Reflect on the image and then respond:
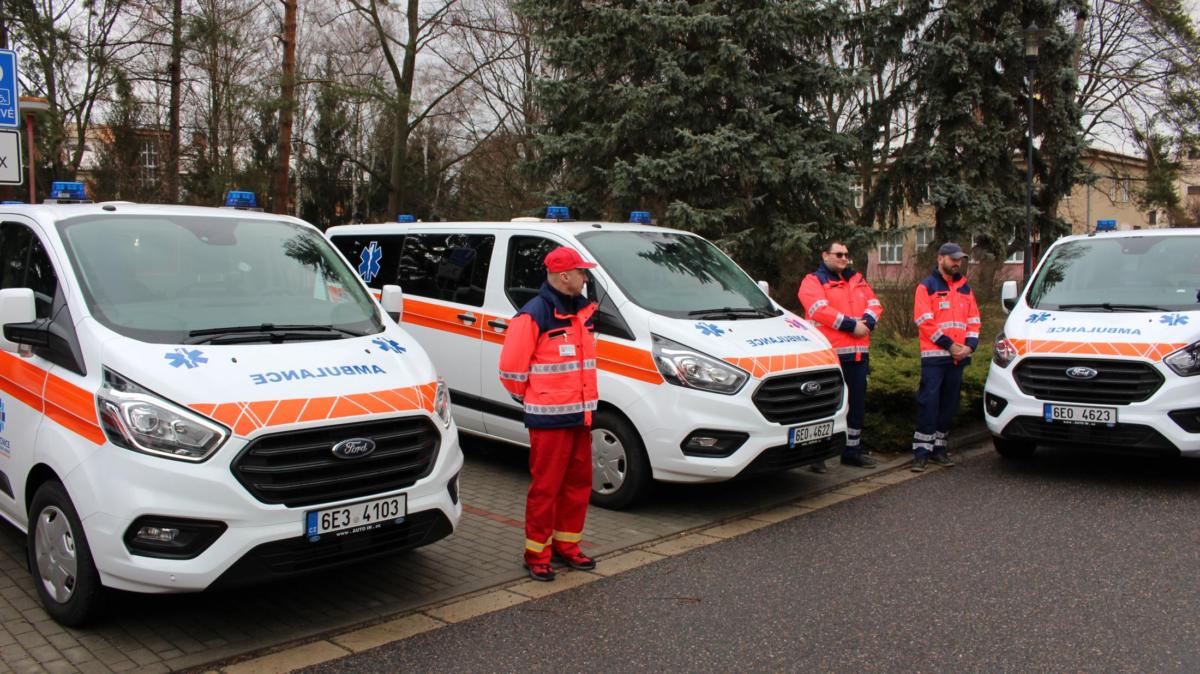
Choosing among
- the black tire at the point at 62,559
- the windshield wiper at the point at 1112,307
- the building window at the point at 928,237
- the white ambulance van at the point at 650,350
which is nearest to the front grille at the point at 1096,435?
the windshield wiper at the point at 1112,307

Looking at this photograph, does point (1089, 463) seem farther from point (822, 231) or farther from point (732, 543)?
point (822, 231)

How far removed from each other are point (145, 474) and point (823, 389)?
14.5 ft

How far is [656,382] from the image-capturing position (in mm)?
6340

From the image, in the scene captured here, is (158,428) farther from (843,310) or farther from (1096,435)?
(1096,435)

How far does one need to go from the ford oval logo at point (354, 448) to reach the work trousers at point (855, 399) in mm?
4551

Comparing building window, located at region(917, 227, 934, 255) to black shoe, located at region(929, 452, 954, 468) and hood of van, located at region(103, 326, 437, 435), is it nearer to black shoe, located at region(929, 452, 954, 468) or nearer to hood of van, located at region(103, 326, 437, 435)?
black shoe, located at region(929, 452, 954, 468)

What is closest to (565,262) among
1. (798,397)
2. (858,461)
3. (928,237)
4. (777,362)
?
(777,362)

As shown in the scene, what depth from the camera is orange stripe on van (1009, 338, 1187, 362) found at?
23.1 feet

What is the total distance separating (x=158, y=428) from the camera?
4043mm

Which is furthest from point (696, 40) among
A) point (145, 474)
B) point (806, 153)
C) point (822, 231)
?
point (145, 474)

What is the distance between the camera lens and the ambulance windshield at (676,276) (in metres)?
6.88

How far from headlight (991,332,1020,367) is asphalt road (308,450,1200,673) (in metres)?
1.26

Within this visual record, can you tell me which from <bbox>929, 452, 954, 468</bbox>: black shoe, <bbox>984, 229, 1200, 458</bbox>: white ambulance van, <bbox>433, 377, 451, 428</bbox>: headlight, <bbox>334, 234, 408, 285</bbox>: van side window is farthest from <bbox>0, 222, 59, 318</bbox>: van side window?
<bbox>929, 452, 954, 468</bbox>: black shoe

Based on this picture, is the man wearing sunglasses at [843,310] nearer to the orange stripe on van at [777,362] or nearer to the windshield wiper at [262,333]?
the orange stripe on van at [777,362]
